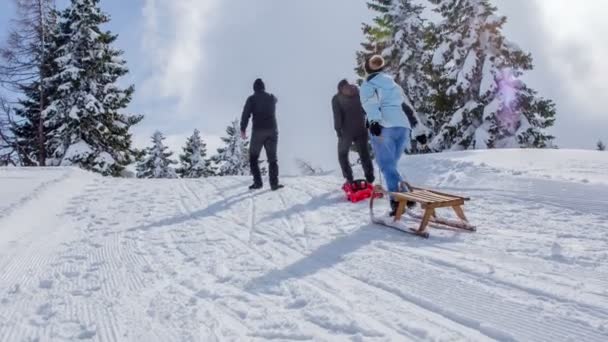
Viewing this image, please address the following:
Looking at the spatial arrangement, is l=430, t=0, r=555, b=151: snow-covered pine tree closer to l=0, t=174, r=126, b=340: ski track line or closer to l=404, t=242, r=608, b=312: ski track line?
l=404, t=242, r=608, b=312: ski track line

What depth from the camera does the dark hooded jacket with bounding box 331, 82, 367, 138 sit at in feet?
30.0

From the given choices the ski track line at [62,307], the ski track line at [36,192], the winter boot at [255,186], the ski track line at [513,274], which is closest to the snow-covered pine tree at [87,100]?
the ski track line at [36,192]

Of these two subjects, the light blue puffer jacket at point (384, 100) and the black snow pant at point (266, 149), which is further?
the black snow pant at point (266, 149)

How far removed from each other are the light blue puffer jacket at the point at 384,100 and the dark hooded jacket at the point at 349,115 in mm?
2331

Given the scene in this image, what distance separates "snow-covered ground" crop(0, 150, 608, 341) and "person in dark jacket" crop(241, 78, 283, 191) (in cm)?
162

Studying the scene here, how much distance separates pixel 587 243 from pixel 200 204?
20.7 ft

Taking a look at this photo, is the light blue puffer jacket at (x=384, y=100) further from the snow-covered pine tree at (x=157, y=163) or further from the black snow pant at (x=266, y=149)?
the snow-covered pine tree at (x=157, y=163)

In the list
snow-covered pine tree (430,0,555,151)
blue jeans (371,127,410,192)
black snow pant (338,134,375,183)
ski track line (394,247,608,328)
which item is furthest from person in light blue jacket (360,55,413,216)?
snow-covered pine tree (430,0,555,151)

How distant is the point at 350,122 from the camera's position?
30.2 ft

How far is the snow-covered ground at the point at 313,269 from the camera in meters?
3.44

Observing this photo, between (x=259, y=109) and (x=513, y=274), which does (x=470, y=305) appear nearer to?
(x=513, y=274)

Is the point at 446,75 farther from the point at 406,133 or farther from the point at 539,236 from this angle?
the point at 539,236

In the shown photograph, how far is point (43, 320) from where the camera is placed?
3.82 metres

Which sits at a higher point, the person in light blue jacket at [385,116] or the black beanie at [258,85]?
the black beanie at [258,85]
